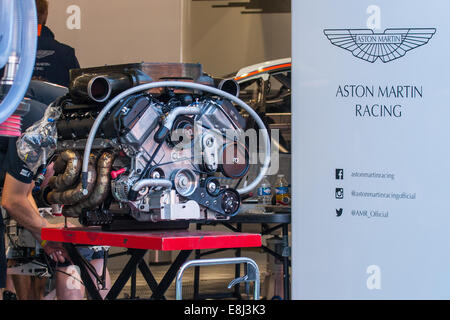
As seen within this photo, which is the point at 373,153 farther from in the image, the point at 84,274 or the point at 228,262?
the point at 84,274

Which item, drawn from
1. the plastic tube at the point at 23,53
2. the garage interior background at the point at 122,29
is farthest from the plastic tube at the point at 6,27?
the garage interior background at the point at 122,29

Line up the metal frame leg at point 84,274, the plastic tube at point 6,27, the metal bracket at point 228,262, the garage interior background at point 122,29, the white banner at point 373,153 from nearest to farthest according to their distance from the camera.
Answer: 1. the plastic tube at point 6,27
2. the metal bracket at point 228,262
3. the metal frame leg at point 84,274
4. the white banner at point 373,153
5. the garage interior background at point 122,29

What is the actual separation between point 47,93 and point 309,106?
154cm

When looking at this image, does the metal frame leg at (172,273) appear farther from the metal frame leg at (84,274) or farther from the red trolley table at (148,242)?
the metal frame leg at (84,274)

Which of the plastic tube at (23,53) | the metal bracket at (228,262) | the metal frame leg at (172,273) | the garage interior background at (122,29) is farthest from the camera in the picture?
the garage interior background at (122,29)

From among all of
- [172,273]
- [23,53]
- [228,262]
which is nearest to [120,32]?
[172,273]

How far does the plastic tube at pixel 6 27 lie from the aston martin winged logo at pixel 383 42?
7.81 feet

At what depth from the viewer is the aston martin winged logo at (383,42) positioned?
4.06 m

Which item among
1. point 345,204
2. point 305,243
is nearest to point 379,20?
point 345,204

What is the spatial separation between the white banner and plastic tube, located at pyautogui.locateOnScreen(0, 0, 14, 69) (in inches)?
88.4

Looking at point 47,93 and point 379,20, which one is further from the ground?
point 379,20

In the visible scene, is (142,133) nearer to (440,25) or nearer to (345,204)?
(345,204)
